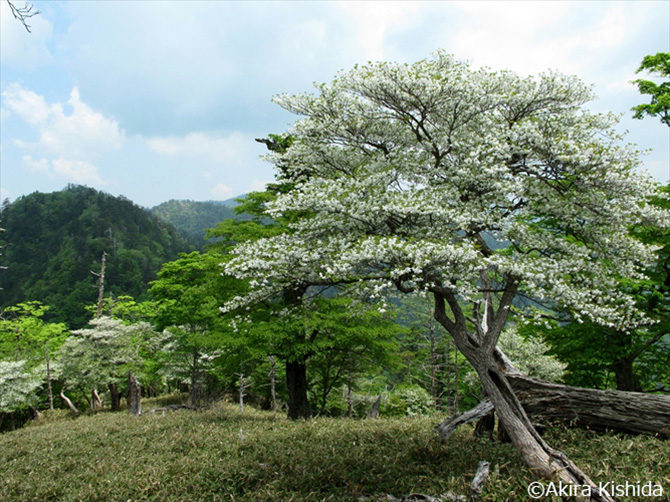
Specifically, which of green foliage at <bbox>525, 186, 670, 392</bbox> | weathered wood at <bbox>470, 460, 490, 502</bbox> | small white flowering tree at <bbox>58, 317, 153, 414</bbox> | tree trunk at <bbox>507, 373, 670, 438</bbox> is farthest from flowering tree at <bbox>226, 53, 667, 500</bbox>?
small white flowering tree at <bbox>58, 317, 153, 414</bbox>

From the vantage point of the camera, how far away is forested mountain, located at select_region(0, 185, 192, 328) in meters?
87.1

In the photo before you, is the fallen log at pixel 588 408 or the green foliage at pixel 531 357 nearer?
the fallen log at pixel 588 408

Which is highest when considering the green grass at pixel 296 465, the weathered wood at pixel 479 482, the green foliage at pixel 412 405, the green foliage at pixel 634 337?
the green foliage at pixel 634 337

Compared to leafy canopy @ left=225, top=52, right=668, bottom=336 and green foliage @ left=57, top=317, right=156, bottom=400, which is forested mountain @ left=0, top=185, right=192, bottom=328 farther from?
leafy canopy @ left=225, top=52, right=668, bottom=336

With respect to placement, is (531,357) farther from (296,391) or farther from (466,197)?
(466,197)

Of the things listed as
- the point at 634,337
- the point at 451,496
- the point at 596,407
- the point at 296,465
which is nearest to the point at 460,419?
the point at 596,407

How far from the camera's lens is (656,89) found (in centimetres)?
1365

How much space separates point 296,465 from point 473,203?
5982mm

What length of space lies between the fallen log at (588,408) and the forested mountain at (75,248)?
80.9 meters

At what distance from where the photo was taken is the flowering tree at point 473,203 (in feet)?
20.6

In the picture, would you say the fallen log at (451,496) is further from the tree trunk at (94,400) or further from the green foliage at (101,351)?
the tree trunk at (94,400)

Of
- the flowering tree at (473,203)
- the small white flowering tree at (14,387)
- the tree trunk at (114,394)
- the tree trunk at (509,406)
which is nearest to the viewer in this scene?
the tree trunk at (509,406)

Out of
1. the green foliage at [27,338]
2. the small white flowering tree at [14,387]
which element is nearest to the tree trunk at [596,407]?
the small white flowering tree at [14,387]

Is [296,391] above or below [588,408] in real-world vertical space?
below
